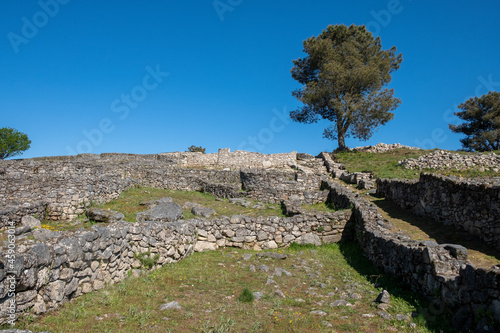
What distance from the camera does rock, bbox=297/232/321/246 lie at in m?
13.2

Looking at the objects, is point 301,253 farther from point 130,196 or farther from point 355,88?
point 355,88

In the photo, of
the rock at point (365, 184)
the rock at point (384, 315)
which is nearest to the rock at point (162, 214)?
the rock at point (384, 315)

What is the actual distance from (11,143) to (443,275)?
194 feet

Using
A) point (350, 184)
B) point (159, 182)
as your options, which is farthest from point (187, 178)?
point (350, 184)

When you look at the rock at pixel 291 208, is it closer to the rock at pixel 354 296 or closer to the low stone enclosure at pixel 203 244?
the low stone enclosure at pixel 203 244

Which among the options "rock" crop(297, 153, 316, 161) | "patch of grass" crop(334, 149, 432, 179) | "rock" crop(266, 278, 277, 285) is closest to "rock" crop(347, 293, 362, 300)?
"rock" crop(266, 278, 277, 285)

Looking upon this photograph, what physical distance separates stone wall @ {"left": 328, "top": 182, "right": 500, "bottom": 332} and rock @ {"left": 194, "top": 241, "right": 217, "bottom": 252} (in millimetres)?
5756

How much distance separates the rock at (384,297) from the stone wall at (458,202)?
13.6 ft

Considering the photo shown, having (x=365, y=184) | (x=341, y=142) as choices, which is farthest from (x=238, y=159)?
(x=365, y=184)

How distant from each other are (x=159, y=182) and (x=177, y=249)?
13.9 metres

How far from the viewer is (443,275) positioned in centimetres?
688

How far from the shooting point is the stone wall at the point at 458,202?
9.60 meters

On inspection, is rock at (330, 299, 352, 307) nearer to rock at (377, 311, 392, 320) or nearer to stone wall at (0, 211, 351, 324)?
rock at (377, 311, 392, 320)

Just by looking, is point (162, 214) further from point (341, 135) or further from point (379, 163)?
point (341, 135)
